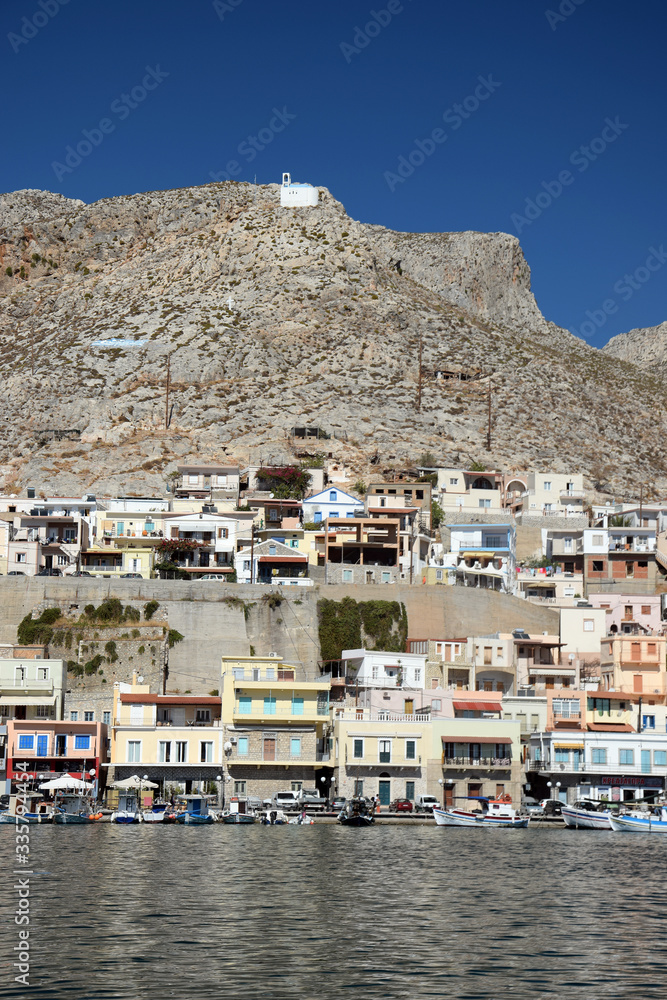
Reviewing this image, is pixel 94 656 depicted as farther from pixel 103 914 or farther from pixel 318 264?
pixel 318 264

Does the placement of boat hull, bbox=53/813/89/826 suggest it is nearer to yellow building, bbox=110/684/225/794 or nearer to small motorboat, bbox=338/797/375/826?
yellow building, bbox=110/684/225/794

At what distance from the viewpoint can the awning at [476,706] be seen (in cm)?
8406

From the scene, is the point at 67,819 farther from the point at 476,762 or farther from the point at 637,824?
the point at 637,824

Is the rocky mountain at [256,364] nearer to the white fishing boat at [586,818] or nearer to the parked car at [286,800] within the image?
the parked car at [286,800]

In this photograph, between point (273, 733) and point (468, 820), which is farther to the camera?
point (273, 733)

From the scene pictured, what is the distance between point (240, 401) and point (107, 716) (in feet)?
237

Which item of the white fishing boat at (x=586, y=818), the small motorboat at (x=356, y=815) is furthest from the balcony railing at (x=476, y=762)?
the small motorboat at (x=356, y=815)

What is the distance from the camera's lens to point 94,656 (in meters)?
85.5

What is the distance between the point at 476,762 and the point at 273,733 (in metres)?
12.2

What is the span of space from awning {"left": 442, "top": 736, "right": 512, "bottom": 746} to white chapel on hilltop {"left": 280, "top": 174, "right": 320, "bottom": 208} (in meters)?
122

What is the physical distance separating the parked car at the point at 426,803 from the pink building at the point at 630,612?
29.1m

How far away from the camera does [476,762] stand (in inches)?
3147

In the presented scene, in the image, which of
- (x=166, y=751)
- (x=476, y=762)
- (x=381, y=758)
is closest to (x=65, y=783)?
(x=166, y=751)

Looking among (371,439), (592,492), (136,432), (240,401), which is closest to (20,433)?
(136,432)
